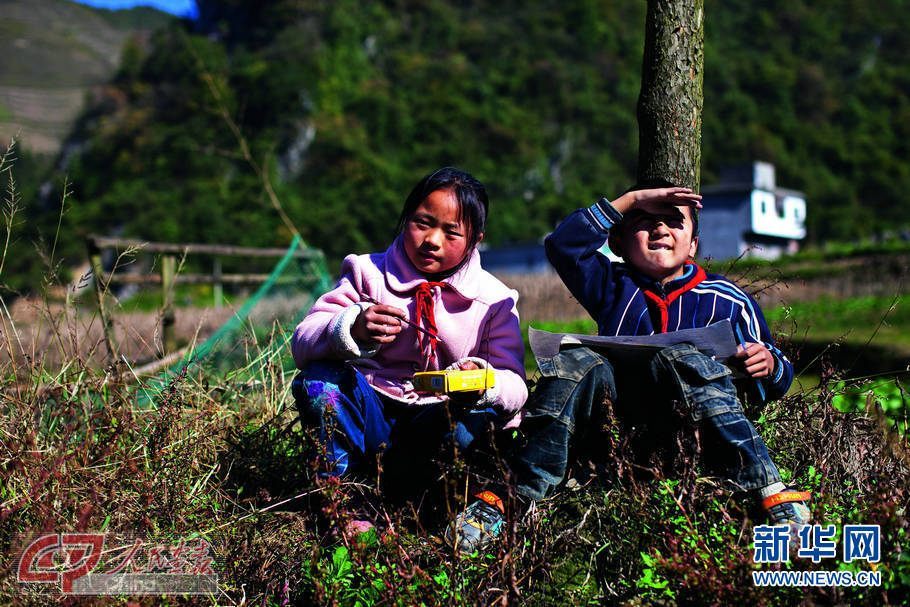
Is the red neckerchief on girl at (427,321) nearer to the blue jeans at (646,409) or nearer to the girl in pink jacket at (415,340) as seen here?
the girl in pink jacket at (415,340)

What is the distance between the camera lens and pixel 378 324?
267 centimetres

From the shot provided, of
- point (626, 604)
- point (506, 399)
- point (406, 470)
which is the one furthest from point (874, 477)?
point (406, 470)

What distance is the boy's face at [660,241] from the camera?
3.03 meters

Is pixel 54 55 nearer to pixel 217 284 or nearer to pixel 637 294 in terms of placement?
pixel 217 284

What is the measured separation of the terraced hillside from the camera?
119 m

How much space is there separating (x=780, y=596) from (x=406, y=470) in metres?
1.30

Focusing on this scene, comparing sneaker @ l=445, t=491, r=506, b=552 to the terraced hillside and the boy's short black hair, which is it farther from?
the terraced hillside

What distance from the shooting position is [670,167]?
3.56m

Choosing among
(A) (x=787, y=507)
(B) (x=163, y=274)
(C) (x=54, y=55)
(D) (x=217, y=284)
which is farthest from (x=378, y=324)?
(C) (x=54, y=55)

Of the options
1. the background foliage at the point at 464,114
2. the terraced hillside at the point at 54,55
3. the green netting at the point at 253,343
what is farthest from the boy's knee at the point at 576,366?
the terraced hillside at the point at 54,55

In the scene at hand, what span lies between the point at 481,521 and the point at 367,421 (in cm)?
55

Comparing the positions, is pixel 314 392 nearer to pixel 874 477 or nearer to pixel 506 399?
pixel 506 399

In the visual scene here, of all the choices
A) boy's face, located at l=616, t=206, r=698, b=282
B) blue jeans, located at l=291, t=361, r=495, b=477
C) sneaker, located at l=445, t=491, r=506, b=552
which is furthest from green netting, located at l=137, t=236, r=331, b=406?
boy's face, located at l=616, t=206, r=698, b=282

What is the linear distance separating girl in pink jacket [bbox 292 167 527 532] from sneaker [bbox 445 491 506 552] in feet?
0.88
